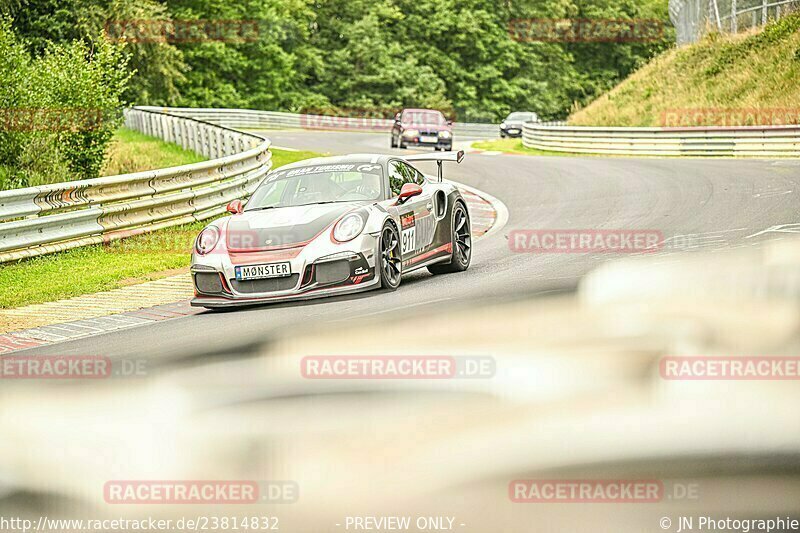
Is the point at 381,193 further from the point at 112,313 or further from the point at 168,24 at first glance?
the point at 168,24

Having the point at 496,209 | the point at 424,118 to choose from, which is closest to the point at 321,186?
the point at 496,209

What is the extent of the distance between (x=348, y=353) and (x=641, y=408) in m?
1.92

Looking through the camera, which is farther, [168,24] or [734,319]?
[168,24]

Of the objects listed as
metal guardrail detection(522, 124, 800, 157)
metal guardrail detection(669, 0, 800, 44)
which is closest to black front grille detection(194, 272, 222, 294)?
metal guardrail detection(522, 124, 800, 157)

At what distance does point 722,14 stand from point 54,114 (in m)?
29.0

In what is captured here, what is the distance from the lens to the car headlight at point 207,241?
10.2m

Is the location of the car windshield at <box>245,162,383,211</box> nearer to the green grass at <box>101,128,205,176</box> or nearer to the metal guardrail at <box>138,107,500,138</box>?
the green grass at <box>101,128,205,176</box>

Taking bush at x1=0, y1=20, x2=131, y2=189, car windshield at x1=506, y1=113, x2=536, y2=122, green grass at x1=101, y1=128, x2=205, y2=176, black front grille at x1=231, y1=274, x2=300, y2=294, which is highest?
bush at x1=0, y1=20, x2=131, y2=189

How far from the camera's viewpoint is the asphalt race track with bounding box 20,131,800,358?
818 centimetres

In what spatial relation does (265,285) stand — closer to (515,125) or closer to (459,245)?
(459,245)

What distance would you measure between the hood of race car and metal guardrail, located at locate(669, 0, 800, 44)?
29062 mm

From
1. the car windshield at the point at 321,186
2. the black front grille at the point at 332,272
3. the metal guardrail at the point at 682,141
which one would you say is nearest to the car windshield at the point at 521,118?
the metal guardrail at the point at 682,141

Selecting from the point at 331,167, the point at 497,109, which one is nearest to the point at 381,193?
the point at 331,167

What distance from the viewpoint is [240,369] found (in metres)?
5.62
